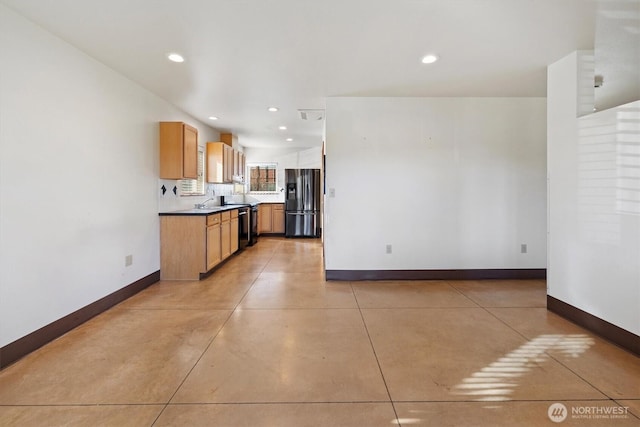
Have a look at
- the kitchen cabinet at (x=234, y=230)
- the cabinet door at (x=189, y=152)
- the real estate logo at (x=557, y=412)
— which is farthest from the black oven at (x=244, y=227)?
the real estate logo at (x=557, y=412)

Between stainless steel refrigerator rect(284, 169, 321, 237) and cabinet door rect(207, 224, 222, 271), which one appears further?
stainless steel refrigerator rect(284, 169, 321, 237)

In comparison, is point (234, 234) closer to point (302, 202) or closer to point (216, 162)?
point (216, 162)

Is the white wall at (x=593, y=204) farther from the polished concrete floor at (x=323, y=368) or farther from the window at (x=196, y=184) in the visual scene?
the window at (x=196, y=184)

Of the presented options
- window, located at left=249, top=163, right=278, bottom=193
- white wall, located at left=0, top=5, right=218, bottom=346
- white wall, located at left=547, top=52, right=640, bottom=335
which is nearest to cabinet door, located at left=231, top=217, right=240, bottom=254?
white wall, located at left=0, top=5, right=218, bottom=346

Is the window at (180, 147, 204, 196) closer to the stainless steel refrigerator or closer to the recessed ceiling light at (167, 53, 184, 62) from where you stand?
the recessed ceiling light at (167, 53, 184, 62)

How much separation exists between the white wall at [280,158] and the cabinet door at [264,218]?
560 mm

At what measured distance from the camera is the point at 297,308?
9.56ft

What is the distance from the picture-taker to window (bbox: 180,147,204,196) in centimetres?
458

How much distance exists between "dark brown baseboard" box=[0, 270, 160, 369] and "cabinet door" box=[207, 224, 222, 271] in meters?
0.86

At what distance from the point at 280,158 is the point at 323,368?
283 inches

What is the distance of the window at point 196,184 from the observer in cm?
458

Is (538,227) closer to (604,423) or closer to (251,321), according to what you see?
(604,423)

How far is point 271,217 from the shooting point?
25.9 feet

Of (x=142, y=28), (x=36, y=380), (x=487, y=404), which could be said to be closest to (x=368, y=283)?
(x=487, y=404)
